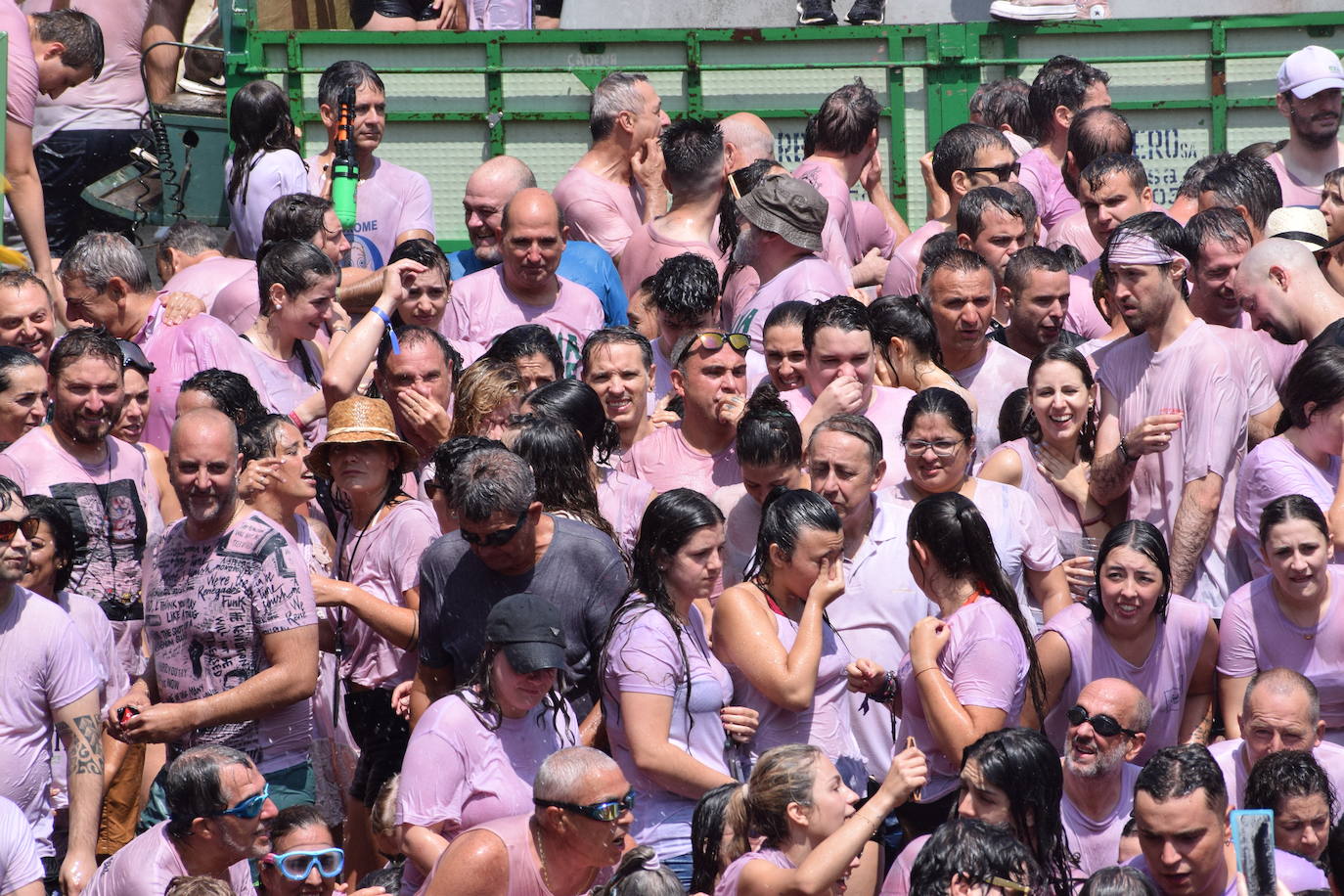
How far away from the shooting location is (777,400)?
648 cm

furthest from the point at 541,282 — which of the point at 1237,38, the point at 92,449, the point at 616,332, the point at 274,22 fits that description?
the point at 1237,38

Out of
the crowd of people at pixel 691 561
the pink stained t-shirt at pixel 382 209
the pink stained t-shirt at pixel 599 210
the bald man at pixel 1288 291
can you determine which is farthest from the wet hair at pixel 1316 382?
the pink stained t-shirt at pixel 382 209

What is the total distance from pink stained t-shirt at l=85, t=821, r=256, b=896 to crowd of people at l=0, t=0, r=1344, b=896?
0.01 meters

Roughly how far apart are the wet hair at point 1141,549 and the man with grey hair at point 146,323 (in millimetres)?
3347

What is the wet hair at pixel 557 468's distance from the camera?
19.0ft

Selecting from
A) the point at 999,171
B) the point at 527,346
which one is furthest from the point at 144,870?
the point at 999,171

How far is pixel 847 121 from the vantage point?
8.68 m

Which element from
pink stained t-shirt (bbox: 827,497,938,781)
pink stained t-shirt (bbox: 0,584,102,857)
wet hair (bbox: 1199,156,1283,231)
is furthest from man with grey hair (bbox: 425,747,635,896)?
wet hair (bbox: 1199,156,1283,231)

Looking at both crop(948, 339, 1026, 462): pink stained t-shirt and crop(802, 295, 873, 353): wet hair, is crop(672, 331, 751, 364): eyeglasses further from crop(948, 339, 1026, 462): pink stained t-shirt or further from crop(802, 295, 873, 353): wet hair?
crop(948, 339, 1026, 462): pink stained t-shirt

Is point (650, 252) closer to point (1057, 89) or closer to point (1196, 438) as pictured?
point (1057, 89)

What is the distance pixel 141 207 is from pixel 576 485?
5.58 meters

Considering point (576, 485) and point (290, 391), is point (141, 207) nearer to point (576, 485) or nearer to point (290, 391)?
point (290, 391)

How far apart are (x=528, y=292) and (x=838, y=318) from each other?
1754 mm

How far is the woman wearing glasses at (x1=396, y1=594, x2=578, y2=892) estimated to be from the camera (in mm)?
4848
